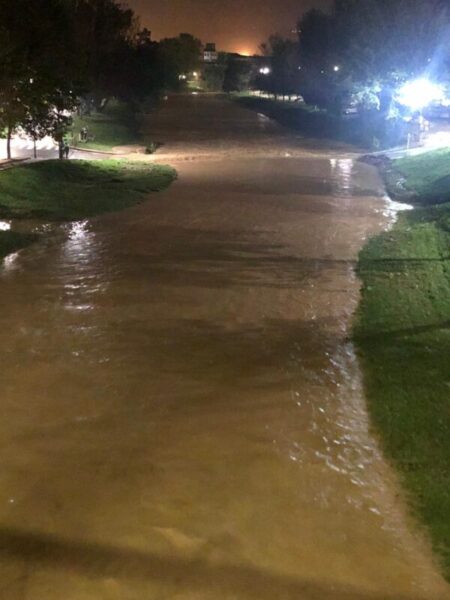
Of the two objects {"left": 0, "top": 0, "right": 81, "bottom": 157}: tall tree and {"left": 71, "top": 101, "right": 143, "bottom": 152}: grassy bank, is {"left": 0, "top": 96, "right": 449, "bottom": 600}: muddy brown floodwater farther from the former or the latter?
{"left": 71, "top": 101, "right": 143, "bottom": 152}: grassy bank

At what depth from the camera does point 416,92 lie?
44.3 metres

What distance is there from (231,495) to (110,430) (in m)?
1.74

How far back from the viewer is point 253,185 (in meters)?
25.3

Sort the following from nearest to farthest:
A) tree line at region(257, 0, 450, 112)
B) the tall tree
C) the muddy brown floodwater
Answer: the muddy brown floodwater < the tall tree < tree line at region(257, 0, 450, 112)

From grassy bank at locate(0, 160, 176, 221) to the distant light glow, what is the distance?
21.9 m

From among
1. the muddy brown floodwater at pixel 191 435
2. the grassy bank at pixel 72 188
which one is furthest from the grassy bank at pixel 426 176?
the grassy bank at pixel 72 188

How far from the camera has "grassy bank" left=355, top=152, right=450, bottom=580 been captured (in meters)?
6.05

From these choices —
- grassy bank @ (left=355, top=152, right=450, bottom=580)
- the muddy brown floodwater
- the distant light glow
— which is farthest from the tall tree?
the distant light glow

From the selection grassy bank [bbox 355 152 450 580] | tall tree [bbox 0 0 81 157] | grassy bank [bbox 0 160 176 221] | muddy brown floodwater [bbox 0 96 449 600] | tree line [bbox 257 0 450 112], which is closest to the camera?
muddy brown floodwater [bbox 0 96 449 600]

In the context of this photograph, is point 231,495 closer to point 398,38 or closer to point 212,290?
point 212,290

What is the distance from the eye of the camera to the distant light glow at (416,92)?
4138 cm

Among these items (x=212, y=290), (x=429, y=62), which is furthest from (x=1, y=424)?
(x=429, y=62)

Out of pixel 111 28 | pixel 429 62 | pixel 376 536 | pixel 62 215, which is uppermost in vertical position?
pixel 111 28

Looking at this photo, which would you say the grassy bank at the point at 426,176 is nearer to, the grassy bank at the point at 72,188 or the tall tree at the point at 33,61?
the grassy bank at the point at 72,188
